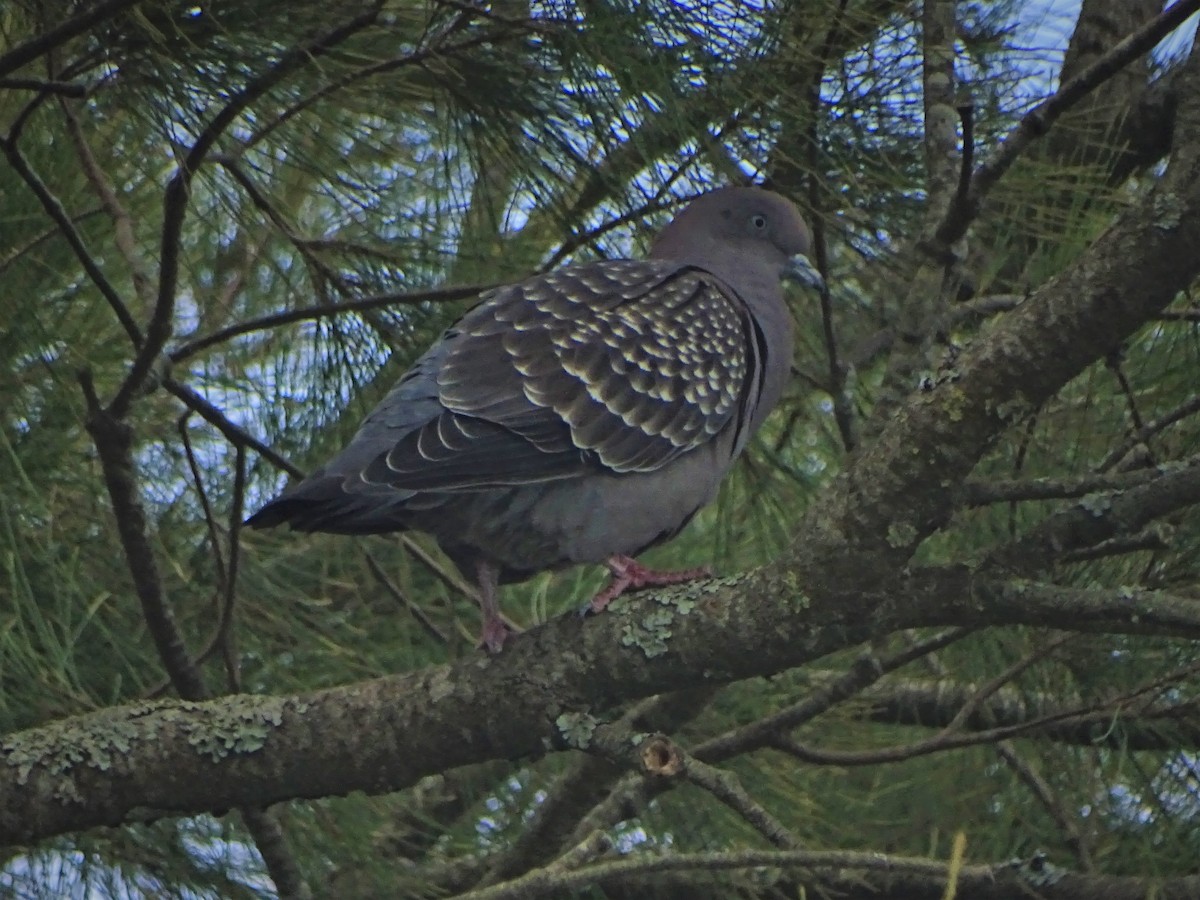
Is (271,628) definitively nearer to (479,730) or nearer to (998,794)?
(479,730)

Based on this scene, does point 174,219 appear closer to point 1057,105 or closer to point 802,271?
point 1057,105

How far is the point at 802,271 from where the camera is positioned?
9.05ft

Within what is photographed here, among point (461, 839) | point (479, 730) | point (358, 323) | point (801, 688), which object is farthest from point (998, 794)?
point (358, 323)

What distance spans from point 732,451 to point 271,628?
818 mm

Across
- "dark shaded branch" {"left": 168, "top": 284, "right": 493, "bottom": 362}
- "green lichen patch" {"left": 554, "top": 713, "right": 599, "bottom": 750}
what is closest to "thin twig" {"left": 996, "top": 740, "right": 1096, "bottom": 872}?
"green lichen patch" {"left": 554, "top": 713, "right": 599, "bottom": 750}

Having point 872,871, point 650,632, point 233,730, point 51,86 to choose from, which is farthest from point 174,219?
point 872,871

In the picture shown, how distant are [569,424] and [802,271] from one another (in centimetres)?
55

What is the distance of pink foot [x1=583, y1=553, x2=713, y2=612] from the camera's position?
7.56 ft

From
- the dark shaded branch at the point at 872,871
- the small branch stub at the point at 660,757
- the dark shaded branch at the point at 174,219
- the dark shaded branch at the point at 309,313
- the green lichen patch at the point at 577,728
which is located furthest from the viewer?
the dark shaded branch at the point at 309,313

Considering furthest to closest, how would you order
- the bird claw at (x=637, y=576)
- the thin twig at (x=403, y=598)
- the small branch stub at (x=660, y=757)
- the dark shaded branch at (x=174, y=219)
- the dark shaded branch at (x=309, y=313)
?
1. the thin twig at (x=403, y=598)
2. the bird claw at (x=637, y=576)
3. the dark shaded branch at (x=309, y=313)
4. the dark shaded branch at (x=174, y=219)
5. the small branch stub at (x=660, y=757)

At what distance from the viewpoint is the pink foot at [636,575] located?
2.30 m

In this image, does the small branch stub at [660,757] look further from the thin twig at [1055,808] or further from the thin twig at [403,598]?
the thin twig at [403,598]

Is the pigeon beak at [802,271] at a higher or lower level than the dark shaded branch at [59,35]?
lower

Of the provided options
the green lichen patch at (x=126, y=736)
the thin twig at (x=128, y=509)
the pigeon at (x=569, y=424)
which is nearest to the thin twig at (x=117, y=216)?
the thin twig at (x=128, y=509)
